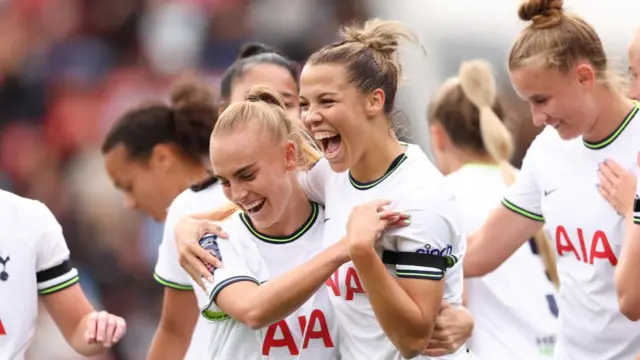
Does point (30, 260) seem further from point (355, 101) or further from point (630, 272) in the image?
point (630, 272)

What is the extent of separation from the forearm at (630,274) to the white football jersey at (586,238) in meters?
0.29

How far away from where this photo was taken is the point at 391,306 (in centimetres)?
334

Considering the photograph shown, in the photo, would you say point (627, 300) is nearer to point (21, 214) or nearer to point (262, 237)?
point (262, 237)

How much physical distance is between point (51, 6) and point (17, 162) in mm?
1473

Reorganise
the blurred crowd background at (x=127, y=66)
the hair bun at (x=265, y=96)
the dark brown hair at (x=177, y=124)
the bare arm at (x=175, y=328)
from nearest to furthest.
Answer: the hair bun at (x=265, y=96) → the bare arm at (x=175, y=328) → the dark brown hair at (x=177, y=124) → the blurred crowd background at (x=127, y=66)

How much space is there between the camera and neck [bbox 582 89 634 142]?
4.21 meters

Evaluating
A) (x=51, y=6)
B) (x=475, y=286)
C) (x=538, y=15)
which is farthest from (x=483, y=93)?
(x=51, y=6)

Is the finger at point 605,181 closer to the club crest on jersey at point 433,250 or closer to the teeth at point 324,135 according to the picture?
the club crest on jersey at point 433,250

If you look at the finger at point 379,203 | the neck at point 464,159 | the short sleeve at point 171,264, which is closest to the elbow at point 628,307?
the finger at point 379,203

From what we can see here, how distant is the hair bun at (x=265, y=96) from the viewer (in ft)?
12.9

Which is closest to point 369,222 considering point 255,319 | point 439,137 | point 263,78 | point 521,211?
point 255,319

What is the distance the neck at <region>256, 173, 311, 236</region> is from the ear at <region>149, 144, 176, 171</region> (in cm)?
125

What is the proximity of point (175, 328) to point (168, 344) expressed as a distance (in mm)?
64

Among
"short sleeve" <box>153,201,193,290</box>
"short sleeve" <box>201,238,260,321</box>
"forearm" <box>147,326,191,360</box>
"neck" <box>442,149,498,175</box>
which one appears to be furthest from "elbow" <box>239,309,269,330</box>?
"neck" <box>442,149,498,175</box>
